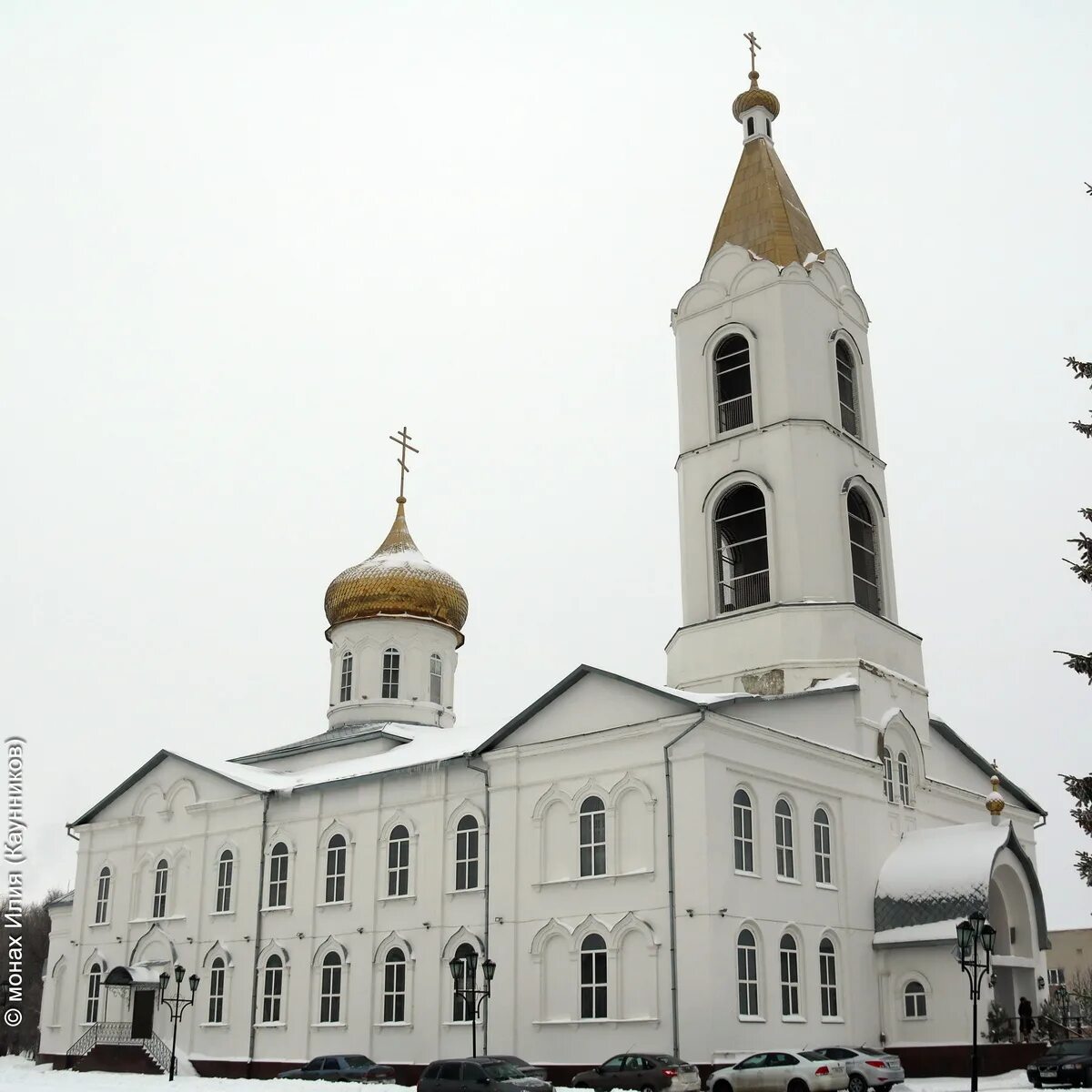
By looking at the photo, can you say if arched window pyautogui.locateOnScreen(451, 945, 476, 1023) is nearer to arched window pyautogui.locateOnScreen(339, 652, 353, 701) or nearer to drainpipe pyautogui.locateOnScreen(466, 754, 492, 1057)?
drainpipe pyautogui.locateOnScreen(466, 754, 492, 1057)

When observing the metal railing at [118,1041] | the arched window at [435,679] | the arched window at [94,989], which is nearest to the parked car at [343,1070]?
the metal railing at [118,1041]

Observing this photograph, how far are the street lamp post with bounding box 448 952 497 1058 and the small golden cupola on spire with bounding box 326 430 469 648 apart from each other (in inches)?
565

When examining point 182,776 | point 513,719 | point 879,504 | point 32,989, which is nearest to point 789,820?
point 513,719

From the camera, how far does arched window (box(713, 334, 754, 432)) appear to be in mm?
32406

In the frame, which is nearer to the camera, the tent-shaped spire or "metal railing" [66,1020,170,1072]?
"metal railing" [66,1020,170,1072]

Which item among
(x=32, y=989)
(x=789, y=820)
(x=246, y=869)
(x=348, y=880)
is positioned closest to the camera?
(x=789, y=820)

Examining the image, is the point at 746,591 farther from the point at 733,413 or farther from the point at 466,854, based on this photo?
the point at 466,854

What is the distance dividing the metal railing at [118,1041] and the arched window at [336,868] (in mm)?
5671

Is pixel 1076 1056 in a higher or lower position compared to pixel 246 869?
lower

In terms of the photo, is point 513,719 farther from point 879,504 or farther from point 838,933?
point 879,504

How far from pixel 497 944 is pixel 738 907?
5365mm

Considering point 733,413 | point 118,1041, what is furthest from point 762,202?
point 118,1041

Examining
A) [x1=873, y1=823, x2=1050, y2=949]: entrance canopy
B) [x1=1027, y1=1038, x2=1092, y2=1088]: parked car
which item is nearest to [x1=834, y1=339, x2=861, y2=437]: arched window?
[x1=873, y1=823, x2=1050, y2=949]: entrance canopy

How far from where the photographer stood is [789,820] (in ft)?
87.1
